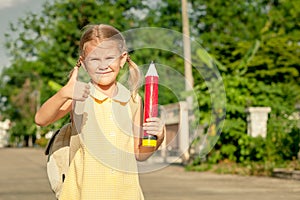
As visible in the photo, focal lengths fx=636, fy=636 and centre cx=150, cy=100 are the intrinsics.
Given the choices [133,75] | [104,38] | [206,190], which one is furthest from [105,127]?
[206,190]

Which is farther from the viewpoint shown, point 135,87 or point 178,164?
point 178,164

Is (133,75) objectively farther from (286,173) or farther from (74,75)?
(286,173)

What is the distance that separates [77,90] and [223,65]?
1008 inches

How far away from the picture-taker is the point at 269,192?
1170 cm

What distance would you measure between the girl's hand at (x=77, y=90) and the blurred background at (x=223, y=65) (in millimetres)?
399

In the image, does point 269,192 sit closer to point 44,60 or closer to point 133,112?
point 133,112

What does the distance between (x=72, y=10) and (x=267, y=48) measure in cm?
1207

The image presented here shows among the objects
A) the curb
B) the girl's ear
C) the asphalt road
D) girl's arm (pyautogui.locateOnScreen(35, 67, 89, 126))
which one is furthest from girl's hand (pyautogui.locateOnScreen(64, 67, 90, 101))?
the curb

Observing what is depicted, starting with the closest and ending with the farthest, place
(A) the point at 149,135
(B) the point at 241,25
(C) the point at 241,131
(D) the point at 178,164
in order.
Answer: (A) the point at 149,135
(C) the point at 241,131
(D) the point at 178,164
(B) the point at 241,25

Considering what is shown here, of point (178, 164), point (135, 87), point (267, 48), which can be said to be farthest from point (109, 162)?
point (267, 48)

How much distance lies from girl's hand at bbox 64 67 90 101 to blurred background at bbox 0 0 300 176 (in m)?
0.40

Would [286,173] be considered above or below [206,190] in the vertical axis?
above

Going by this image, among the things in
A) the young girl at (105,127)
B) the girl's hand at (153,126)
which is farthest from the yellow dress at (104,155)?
the girl's hand at (153,126)

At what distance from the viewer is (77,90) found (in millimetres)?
2338
